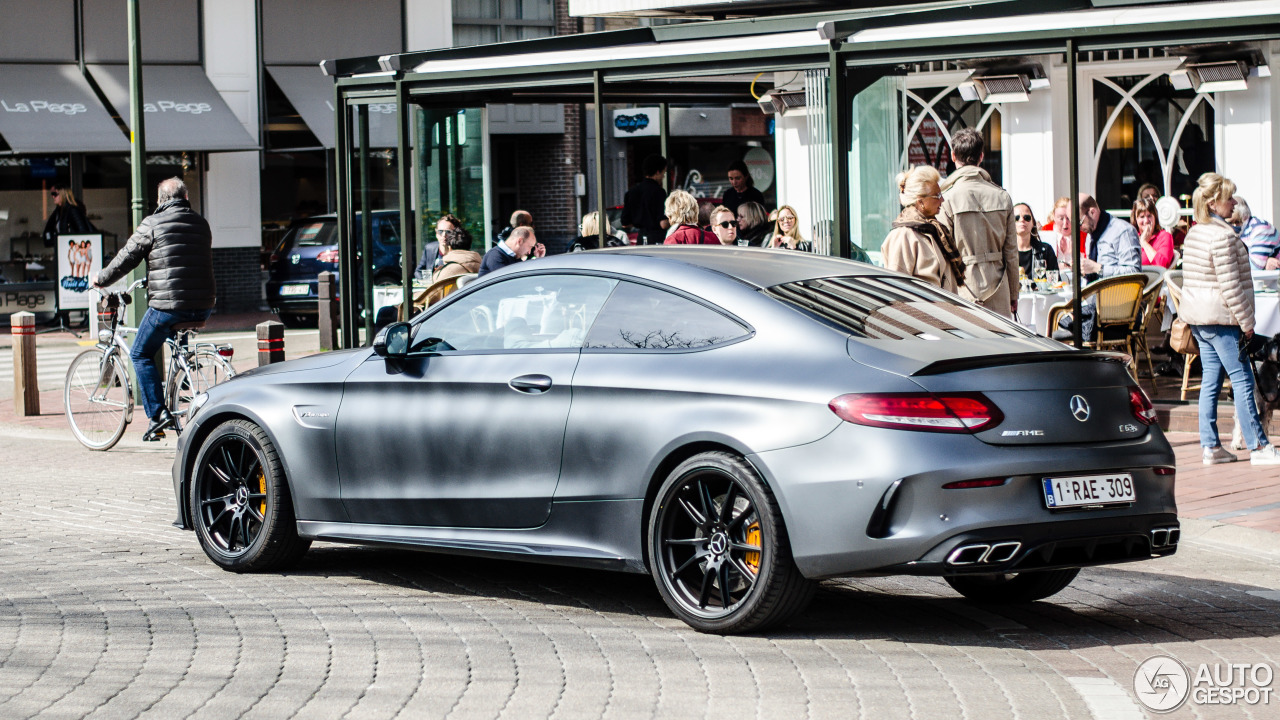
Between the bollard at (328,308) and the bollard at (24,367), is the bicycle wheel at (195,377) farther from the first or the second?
the bollard at (328,308)

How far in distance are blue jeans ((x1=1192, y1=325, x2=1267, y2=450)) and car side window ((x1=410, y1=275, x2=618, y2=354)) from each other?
511 cm

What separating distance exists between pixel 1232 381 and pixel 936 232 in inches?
87.9

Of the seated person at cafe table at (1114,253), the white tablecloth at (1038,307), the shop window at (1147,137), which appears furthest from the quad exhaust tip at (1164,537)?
the shop window at (1147,137)

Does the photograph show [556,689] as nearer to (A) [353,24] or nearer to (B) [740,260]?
(B) [740,260]

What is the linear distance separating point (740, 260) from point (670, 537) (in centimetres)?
120

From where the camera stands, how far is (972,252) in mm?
10211

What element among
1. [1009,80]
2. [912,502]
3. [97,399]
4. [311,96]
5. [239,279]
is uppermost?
[311,96]

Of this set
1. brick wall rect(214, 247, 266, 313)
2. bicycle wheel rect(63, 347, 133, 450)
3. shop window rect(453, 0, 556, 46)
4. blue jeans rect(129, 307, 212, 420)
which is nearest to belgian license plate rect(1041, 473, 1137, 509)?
blue jeans rect(129, 307, 212, 420)

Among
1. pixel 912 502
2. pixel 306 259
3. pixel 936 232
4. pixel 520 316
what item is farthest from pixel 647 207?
pixel 306 259

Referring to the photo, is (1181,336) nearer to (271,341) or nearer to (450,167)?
(271,341)

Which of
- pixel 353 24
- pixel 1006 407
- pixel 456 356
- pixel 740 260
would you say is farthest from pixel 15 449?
pixel 353 24

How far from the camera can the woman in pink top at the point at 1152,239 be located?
1548 centimetres

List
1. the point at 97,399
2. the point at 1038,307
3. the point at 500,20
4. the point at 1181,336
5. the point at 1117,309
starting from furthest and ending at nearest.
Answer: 1. the point at 500,20
2. the point at 1038,307
3. the point at 1117,309
4. the point at 97,399
5. the point at 1181,336

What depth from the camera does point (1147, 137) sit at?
68.6 ft
